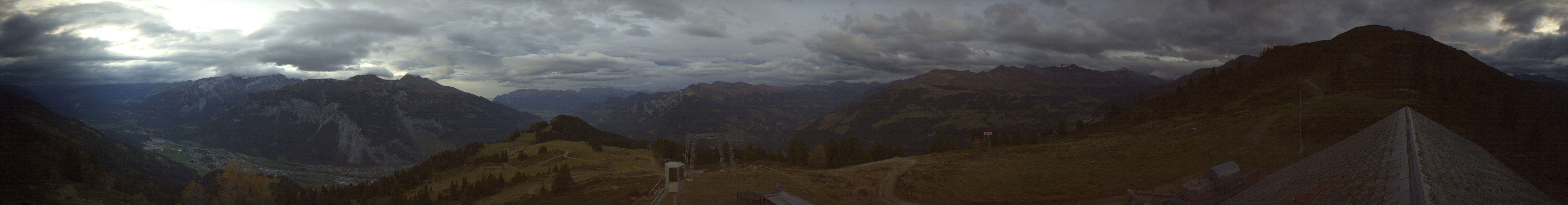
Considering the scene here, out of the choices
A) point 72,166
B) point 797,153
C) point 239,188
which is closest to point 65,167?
point 72,166

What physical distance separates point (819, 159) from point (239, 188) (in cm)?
6921

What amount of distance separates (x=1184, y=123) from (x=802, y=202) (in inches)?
2065

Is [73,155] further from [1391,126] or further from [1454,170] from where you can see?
[1391,126]

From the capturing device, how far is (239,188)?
53.8 metres

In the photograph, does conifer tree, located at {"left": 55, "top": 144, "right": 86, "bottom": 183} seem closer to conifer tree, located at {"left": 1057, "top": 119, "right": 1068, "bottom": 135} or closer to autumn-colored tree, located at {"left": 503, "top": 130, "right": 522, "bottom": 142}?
autumn-colored tree, located at {"left": 503, "top": 130, "right": 522, "bottom": 142}

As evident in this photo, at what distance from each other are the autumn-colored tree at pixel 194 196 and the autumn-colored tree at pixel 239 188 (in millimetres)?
1095

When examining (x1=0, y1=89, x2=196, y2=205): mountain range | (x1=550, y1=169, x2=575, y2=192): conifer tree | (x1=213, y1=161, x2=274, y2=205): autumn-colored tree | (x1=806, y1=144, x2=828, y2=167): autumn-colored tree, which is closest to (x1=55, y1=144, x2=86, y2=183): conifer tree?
(x1=0, y1=89, x2=196, y2=205): mountain range

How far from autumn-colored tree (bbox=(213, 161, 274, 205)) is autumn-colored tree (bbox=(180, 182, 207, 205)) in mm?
1095

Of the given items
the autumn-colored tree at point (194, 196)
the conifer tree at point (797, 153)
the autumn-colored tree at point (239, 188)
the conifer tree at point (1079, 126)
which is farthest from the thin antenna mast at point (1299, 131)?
the autumn-colored tree at point (194, 196)

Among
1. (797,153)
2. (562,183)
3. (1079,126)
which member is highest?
(1079,126)

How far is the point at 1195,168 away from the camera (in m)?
35.3

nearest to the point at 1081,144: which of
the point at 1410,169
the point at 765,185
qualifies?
the point at 765,185

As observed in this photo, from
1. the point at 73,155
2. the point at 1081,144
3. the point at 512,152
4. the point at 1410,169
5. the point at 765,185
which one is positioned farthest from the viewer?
the point at 512,152

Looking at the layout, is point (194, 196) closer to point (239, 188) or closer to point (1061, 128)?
point (239, 188)
